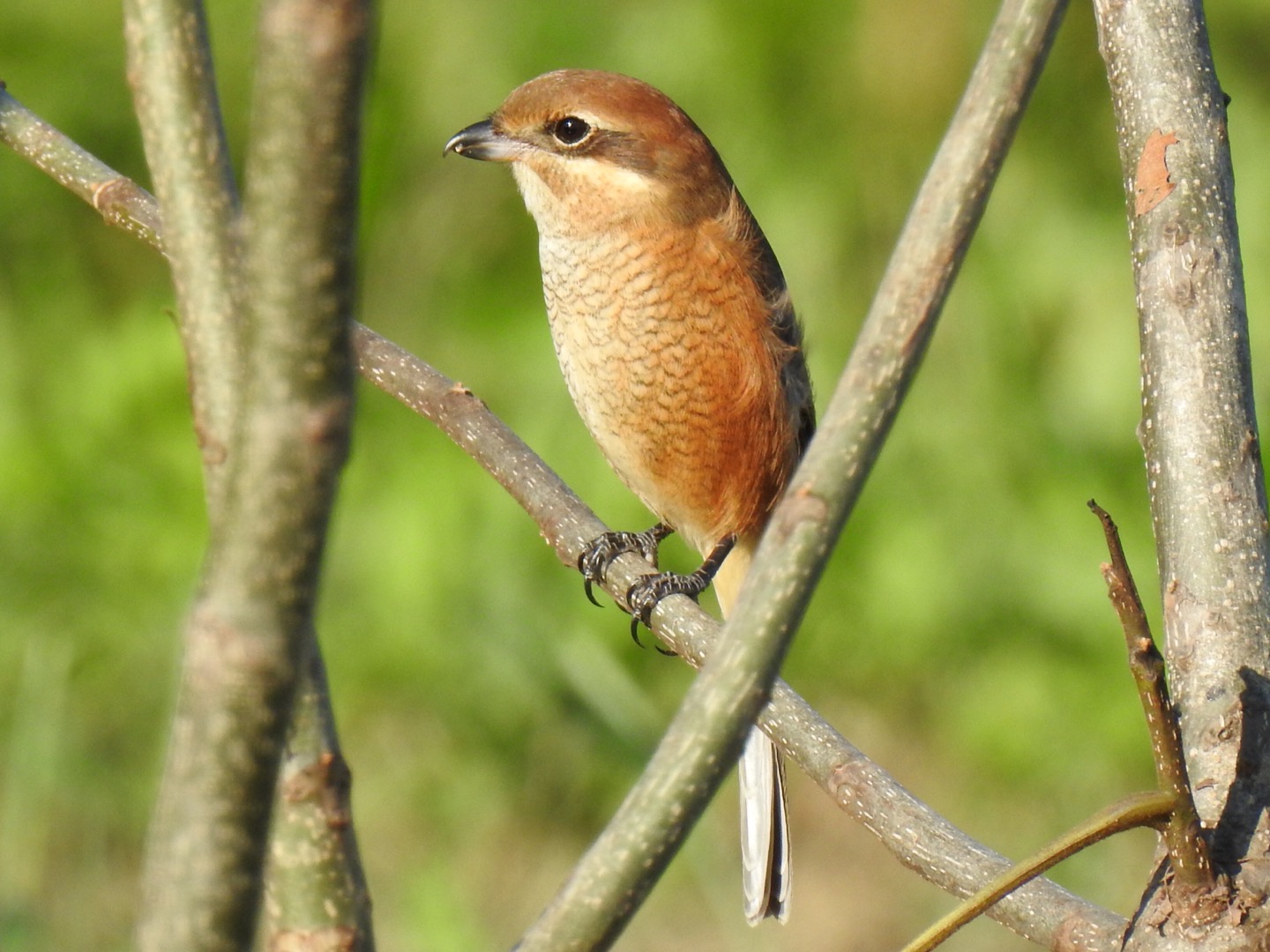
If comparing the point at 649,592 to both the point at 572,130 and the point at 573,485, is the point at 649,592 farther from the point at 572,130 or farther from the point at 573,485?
the point at 573,485

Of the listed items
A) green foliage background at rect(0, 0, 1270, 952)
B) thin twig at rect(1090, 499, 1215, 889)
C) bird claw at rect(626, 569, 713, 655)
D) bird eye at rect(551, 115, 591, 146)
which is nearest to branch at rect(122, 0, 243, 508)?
thin twig at rect(1090, 499, 1215, 889)

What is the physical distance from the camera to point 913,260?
3.34ft

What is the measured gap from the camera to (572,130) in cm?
323

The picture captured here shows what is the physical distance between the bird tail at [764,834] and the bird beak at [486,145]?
3.23 ft

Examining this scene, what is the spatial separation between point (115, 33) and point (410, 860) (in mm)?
3056

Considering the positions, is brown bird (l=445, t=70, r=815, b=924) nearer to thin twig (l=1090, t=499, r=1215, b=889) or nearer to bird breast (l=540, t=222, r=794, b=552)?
bird breast (l=540, t=222, r=794, b=552)

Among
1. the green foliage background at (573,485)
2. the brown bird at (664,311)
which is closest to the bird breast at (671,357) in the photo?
the brown bird at (664,311)

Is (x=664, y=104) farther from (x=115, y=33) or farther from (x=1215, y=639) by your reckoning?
(x=115, y=33)

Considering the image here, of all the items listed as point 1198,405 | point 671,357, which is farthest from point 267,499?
point 671,357

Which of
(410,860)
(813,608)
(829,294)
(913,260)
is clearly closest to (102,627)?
(410,860)

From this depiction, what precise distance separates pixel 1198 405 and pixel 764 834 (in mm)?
1745

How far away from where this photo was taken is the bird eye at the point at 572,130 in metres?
3.22

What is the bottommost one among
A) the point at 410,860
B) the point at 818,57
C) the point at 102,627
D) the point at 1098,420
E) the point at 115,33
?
the point at 410,860

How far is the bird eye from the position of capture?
3.22m
